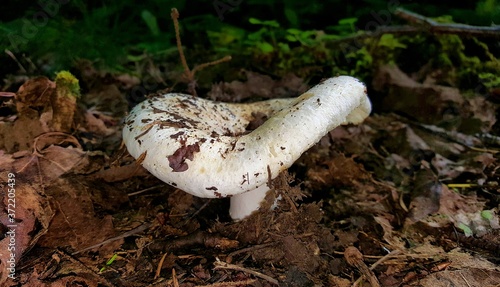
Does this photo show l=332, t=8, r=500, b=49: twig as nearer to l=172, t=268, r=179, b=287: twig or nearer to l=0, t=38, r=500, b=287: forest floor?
l=0, t=38, r=500, b=287: forest floor

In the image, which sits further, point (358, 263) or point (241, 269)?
point (358, 263)

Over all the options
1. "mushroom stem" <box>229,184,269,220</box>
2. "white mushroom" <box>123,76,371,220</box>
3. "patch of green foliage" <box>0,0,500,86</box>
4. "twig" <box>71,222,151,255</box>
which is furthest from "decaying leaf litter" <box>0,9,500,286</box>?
"patch of green foliage" <box>0,0,500,86</box>

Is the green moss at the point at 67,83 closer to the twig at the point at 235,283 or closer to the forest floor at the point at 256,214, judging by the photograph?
the forest floor at the point at 256,214

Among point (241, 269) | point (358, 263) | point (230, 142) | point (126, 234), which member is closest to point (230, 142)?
point (230, 142)

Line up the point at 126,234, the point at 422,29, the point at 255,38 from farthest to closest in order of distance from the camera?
1. the point at 255,38
2. the point at 422,29
3. the point at 126,234

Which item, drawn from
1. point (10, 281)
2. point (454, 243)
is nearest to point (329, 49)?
point (454, 243)

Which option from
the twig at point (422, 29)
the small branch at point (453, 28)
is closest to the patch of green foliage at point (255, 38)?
the twig at point (422, 29)

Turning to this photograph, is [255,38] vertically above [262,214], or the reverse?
[255,38]

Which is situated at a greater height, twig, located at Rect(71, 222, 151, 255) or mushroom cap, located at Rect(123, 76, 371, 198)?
mushroom cap, located at Rect(123, 76, 371, 198)

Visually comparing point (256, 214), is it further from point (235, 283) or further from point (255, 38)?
point (255, 38)
